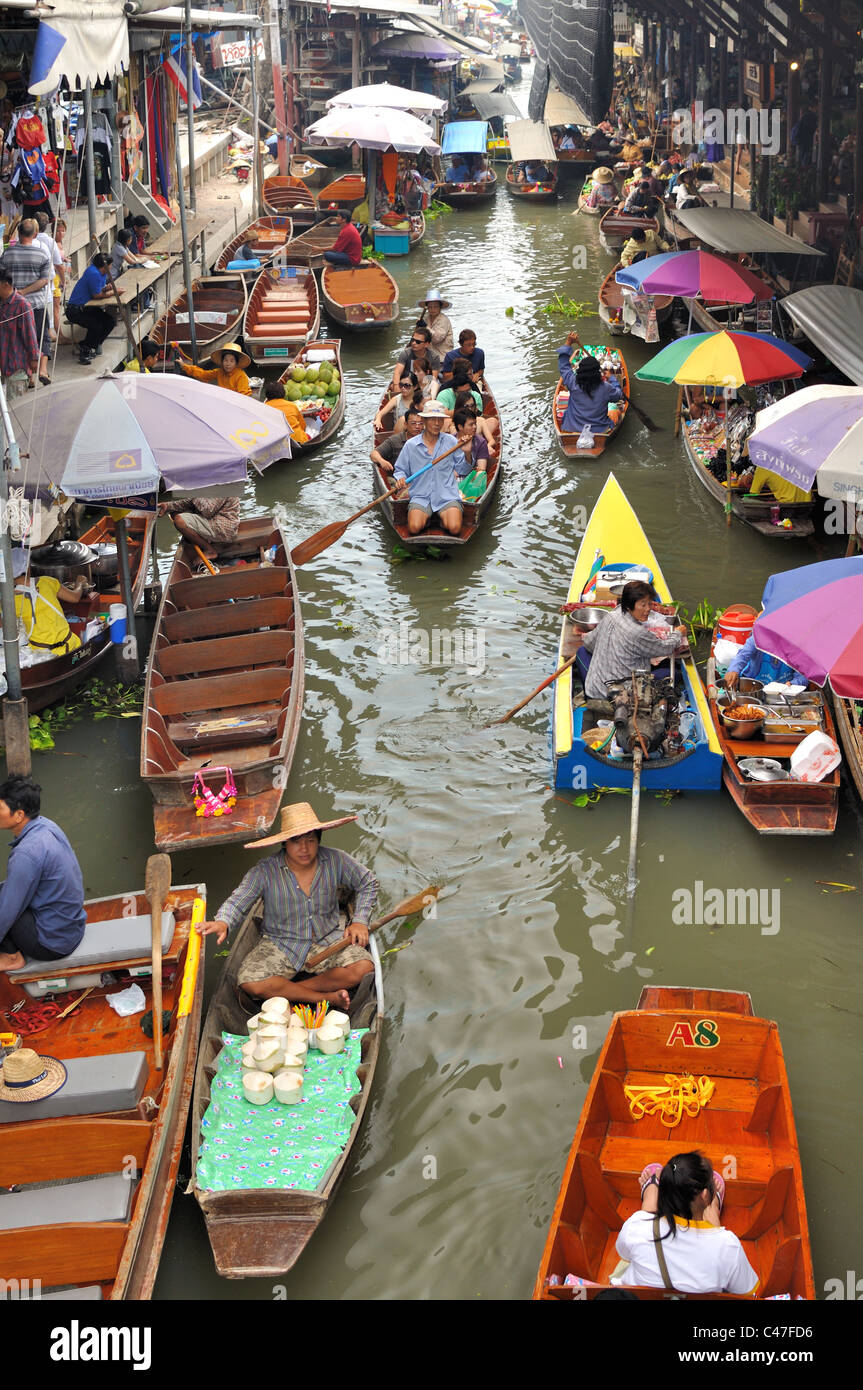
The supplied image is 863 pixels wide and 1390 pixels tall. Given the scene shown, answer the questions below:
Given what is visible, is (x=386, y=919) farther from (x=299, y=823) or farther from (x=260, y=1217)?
(x=260, y=1217)

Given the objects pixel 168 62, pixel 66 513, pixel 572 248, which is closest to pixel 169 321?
pixel 168 62

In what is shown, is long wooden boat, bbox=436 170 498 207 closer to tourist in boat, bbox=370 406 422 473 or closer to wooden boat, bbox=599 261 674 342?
wooden boat, bbox=599 261 674 342

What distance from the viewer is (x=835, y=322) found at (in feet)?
38.4

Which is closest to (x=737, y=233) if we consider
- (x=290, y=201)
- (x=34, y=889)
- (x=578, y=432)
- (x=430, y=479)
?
(x=578, y=432)

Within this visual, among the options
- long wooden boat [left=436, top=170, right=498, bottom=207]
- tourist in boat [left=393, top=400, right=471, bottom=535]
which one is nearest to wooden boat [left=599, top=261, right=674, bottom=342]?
tourist in boat [left=393, top=400, right=471, bottom=535]

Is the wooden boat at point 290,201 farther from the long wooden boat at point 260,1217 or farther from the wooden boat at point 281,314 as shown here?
the long wooden boat at point 260,1217

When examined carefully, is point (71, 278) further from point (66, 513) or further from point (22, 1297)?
point (22, 1297)

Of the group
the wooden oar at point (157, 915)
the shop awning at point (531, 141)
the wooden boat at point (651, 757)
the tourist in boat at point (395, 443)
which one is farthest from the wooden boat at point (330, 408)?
the shop awning at point (531, 141)

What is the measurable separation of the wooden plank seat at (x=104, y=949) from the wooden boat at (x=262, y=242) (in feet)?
47.2

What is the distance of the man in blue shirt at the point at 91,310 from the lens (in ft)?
45.3

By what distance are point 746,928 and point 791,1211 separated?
2472mm

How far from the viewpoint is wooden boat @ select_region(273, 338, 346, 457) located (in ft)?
47.4

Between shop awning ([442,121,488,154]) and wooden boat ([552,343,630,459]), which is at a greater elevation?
shop awning ([442,121,488,154])

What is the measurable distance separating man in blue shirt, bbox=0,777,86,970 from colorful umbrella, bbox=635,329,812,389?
7.75 meters
